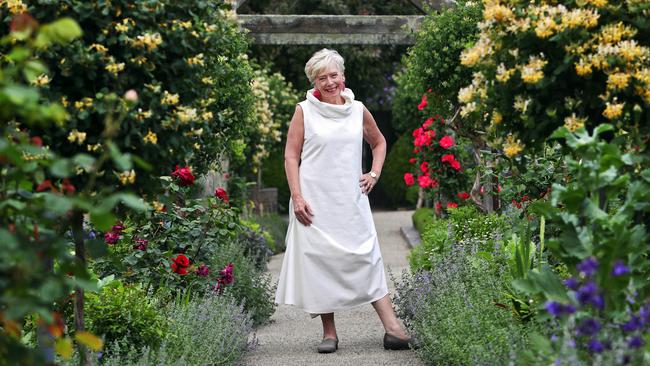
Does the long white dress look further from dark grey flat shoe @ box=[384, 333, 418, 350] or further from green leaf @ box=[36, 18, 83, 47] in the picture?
green leaf @ box=[36, 18, 83, 47]

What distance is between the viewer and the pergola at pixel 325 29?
408 inches

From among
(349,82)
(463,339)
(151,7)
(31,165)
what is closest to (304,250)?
(463,339)

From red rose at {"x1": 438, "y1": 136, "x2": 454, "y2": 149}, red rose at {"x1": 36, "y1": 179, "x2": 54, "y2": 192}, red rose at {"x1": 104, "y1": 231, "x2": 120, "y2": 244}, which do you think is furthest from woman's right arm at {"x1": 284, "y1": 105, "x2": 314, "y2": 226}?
red rose at {"x1": 438, "y1": 136, "x2": 454, "y2": 149}

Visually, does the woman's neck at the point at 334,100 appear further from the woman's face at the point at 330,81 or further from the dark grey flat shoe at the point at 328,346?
the dark grey flat shoe at the point at 328,346

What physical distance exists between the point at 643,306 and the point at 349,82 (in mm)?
16502

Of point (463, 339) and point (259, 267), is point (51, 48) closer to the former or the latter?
point (463, 339)

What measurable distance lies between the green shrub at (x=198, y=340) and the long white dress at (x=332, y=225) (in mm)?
438

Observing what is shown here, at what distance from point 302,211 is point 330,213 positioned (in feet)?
0.49

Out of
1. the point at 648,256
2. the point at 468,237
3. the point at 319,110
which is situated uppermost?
the point at 319,110

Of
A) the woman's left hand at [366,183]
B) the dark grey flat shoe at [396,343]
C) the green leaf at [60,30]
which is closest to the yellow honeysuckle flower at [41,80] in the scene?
the green leaf at [60,30]

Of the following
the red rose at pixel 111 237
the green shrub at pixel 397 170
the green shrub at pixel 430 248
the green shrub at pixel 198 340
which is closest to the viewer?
the green shrub at pixel 198 340

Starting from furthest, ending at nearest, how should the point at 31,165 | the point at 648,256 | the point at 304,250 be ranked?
the point at 304,250 → the point at 648,256 → the point at 31,165

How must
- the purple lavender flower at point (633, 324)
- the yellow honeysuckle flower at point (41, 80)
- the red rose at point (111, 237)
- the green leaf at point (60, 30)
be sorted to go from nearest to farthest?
the green leaf at point (60, 30) → the purple lavender flower at point (633, 324) → the yellow honeysuckle flower at point (41, 80) → the red rose at point (111, 237)

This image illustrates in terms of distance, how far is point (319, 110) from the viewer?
554 centimetres
